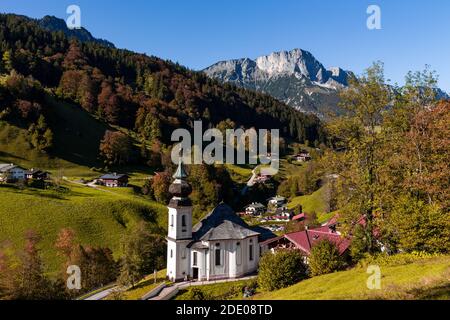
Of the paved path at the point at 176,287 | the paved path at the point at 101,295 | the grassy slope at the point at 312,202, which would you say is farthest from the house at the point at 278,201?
the paved path at the point at 101,295

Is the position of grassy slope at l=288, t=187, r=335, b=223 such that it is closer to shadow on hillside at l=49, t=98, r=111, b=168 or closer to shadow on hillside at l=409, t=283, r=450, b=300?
shadow on hillside at l=49, t=98, r=111, b=168

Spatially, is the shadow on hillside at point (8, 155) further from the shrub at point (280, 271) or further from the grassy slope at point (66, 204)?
the shrub at point (280, 271)

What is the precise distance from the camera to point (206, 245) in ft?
149

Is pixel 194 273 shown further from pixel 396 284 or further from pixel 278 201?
pixel 278 201

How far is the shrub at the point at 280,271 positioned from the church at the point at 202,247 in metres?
9.63

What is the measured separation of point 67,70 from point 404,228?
527 ft

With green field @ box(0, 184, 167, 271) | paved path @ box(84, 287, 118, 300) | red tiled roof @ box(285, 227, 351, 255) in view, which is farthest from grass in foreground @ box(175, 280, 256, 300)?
green field @ box(0, 184, 167, 271)

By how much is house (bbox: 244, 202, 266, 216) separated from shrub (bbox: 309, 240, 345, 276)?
2773 inches

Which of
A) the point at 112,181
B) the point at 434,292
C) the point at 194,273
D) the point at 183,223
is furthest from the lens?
the point at 112,181

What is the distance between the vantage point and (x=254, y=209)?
108 meters

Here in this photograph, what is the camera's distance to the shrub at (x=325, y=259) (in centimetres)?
3594

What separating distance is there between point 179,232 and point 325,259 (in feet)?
57.0

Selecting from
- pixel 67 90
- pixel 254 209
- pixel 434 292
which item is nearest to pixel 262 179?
pixel 254 209

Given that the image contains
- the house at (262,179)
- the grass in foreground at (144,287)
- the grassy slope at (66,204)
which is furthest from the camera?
the house at (262,179)
